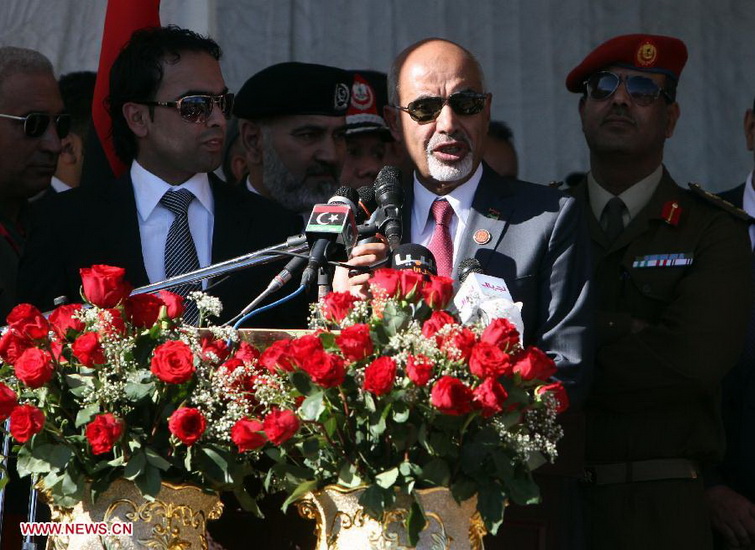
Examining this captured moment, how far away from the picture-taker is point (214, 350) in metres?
3.00

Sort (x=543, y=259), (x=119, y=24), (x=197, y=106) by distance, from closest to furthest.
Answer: (x=543, y=259)
(x=197, y=106)
(x=119, y=24)

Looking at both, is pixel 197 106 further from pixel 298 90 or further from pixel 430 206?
pixel 298 90

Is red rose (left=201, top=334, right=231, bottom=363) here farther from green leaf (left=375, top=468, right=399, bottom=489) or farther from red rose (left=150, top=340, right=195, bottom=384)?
green leaf (left=375, top=468, right=399, bottom=489)

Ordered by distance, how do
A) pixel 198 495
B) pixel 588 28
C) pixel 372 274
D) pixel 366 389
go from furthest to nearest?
pixel 588 28
pixel 372 274
pixel 198 495
pixel 366 389

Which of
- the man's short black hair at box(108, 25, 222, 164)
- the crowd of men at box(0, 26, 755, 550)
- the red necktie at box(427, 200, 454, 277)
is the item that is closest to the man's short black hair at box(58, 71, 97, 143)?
the crowd of men at box(0, 26, 755, 550)

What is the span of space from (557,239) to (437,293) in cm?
113

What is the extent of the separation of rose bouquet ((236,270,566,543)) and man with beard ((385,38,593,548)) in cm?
Result: 97

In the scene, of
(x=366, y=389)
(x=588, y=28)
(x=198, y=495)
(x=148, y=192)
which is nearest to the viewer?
(x=366, y=389)

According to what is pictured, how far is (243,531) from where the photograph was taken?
3299 millimetres

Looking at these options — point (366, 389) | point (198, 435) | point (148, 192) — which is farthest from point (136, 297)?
point (148, 192)

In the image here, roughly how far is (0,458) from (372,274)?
1.00 meters

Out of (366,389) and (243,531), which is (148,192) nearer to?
(243,531)

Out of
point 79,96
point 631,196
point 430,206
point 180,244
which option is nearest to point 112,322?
point 180,244

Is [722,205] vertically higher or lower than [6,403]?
higher
